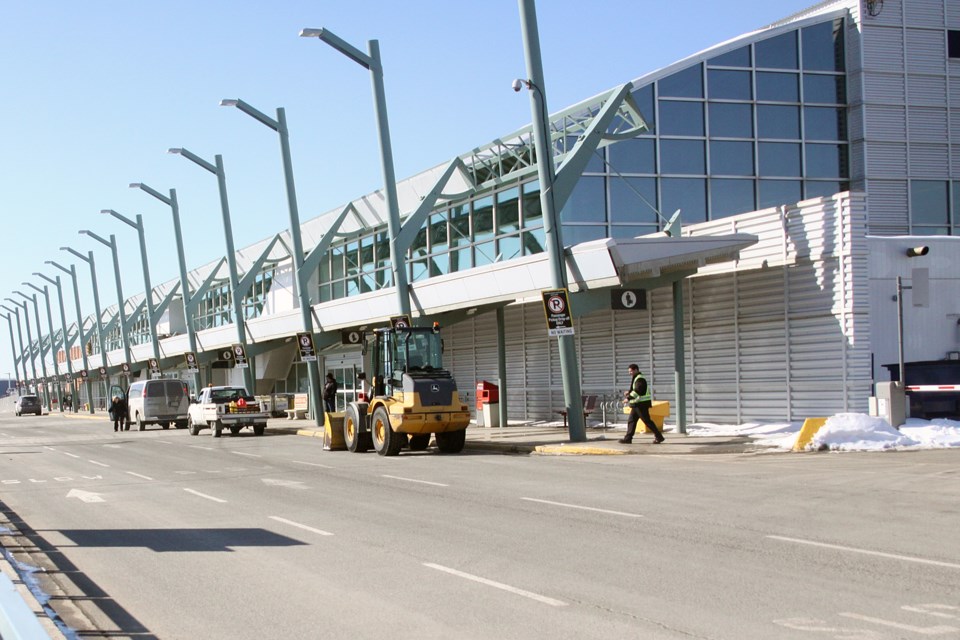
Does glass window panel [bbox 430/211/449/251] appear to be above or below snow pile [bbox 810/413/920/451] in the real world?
above

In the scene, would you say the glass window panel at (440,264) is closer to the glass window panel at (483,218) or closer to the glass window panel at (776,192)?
the glass window panel at (483,218)

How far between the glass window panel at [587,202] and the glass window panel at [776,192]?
6.22 metres

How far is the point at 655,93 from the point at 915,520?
24484mm

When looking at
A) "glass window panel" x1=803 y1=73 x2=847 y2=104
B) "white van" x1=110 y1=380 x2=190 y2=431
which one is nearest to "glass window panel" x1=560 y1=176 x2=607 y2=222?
"glass window panel" x1=803 y1=73 x2=847 y2=104

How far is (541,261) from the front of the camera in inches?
1077

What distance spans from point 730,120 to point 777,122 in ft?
6.38

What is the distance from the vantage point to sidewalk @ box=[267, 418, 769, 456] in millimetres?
21625

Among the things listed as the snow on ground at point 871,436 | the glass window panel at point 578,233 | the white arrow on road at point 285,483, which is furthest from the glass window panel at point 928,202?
the white arrow on road at point 285,483

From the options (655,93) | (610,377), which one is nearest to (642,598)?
(610,377)

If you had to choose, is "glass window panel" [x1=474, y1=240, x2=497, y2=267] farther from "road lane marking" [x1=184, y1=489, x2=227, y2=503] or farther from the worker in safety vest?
"road lane marking" [x1=184, y1=489, x2=227, y2=503]

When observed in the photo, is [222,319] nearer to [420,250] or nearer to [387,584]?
[420,250]

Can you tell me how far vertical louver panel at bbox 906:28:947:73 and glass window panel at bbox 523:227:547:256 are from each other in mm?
16546

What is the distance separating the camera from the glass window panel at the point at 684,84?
34062 mm

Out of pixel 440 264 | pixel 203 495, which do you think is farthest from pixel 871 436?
pixel 440 264
